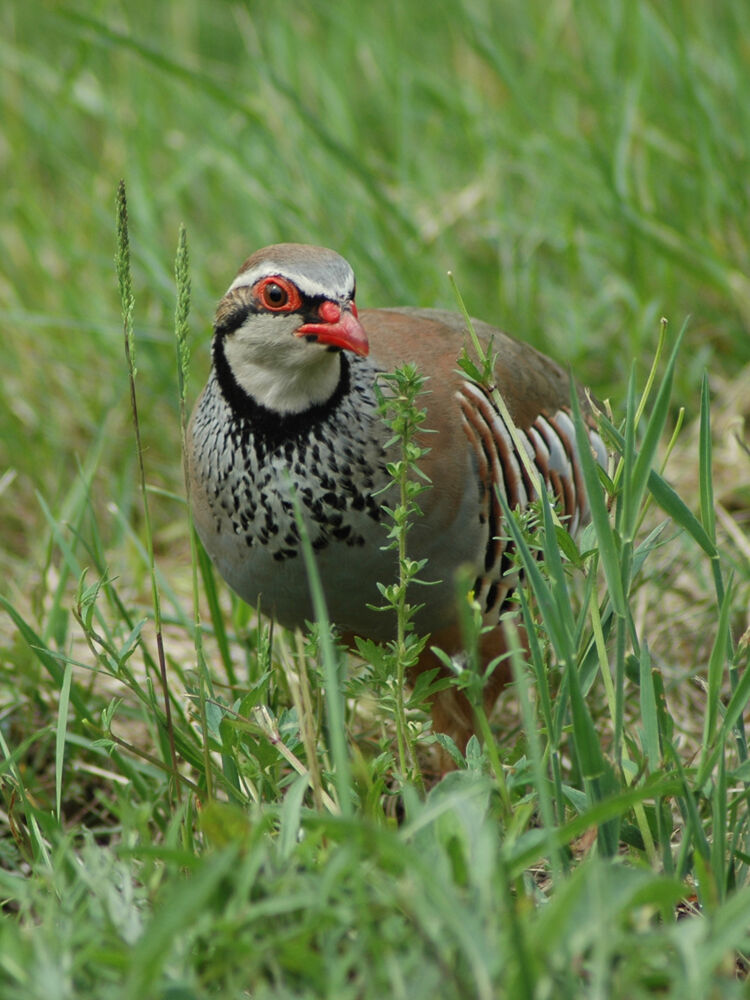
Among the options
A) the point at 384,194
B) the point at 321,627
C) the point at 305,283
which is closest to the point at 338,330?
the point at 305,283

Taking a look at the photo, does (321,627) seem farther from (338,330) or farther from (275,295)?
(275,295)

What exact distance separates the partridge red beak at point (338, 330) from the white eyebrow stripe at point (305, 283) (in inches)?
1.0

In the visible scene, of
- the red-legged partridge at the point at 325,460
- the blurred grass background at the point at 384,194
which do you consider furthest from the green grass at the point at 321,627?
the red-legged partridge at the point at 325,460

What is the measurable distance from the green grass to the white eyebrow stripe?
0.54 meters

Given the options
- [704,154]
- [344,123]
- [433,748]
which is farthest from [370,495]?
[344,123]

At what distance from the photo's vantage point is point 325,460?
8.68 ft

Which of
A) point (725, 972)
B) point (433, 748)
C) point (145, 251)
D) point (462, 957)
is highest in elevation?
point (145, 251)

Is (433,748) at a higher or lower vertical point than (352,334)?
lower

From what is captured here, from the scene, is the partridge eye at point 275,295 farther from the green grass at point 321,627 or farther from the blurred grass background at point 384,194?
the blurred grass background at point 384,194

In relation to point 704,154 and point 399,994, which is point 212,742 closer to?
point 399,994

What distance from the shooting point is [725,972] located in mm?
1603

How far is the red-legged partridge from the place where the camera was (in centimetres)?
263

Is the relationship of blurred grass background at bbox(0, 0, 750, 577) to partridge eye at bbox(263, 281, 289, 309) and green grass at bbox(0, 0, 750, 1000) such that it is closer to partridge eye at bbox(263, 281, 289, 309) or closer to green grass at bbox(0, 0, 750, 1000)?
green grass at bbox(0, 0, 750, 1000)

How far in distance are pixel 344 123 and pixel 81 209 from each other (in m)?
1.14
